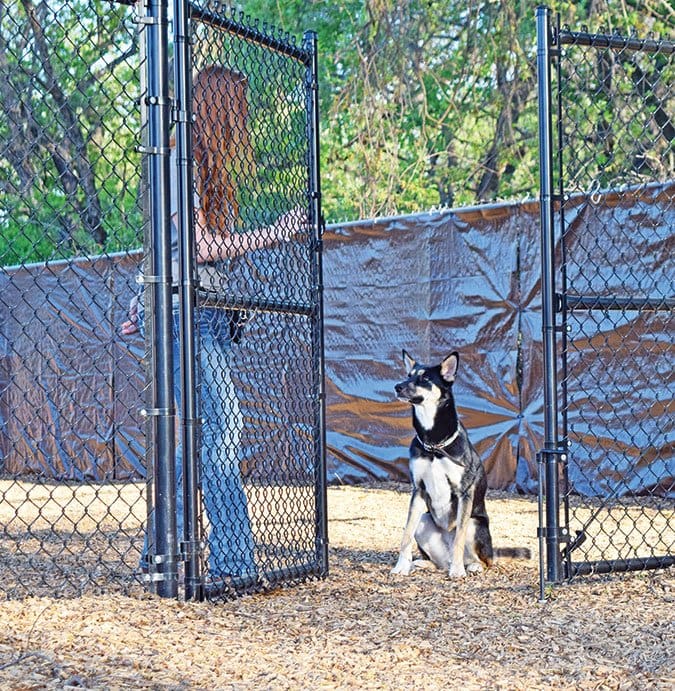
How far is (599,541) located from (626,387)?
6.30ft

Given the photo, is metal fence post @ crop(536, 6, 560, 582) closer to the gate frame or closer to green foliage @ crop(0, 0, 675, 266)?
green foliage @ crop(0, 0, 675, 266)

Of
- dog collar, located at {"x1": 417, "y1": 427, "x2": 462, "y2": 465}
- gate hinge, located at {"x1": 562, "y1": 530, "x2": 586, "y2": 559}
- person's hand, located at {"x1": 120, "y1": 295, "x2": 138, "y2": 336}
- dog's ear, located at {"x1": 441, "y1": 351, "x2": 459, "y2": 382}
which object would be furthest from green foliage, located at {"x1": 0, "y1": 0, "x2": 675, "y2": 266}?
gate hinge, located at {"x1": 562, "y1": 530, "x2": 586, "y2": 559}

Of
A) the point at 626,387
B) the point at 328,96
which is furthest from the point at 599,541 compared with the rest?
the point at 328,96

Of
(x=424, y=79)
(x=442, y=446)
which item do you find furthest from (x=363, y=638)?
(x=424, y=79)

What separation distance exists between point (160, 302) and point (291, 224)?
1020 millimetres

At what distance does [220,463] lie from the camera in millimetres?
4621

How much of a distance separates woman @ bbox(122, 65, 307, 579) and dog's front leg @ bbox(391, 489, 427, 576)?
3.30 feet

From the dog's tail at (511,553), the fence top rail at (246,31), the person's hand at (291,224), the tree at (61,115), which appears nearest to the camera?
the tree at (61,115)

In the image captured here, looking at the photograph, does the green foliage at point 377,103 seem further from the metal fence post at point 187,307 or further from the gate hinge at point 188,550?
the gate hinge at point 188,550

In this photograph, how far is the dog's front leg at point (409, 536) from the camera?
5.39 metres

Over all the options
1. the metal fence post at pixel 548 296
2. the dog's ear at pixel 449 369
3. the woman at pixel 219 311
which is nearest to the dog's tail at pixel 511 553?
the metal fence post at pixel 548 296

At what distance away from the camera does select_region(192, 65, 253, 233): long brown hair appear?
179 inches

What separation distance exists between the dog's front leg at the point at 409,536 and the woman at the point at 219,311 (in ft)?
3.30

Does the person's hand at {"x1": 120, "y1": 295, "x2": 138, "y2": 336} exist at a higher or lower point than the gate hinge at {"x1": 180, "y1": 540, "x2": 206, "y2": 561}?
higher
